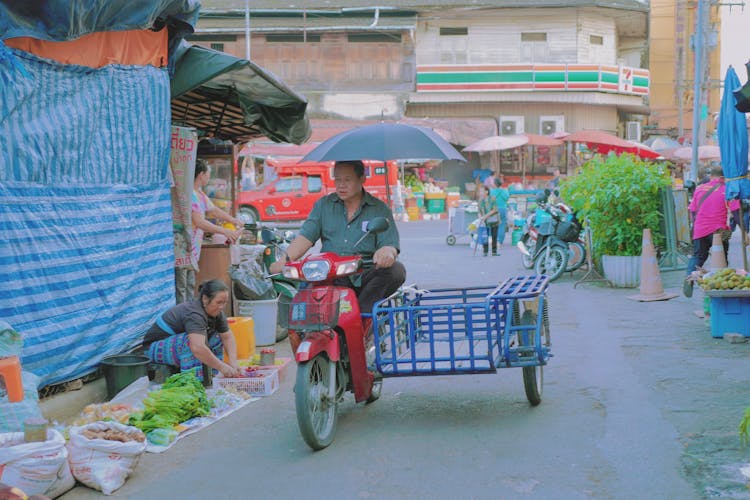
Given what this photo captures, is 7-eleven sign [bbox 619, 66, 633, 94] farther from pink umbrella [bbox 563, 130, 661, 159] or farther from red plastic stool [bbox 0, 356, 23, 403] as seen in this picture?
red plastic stool [bbox 0, 356, 23, 403]

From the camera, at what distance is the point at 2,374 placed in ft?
17.8

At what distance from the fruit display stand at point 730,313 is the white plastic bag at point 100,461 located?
635 cm

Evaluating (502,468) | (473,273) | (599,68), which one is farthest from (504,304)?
(599,68)

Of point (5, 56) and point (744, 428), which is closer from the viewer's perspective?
point (744, 428)

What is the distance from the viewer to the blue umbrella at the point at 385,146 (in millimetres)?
6574

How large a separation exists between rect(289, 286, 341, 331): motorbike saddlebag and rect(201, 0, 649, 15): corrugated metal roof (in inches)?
1408

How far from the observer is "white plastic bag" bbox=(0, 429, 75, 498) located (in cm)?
→ 473

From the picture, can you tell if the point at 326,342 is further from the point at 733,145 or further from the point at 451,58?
the point at 451,58

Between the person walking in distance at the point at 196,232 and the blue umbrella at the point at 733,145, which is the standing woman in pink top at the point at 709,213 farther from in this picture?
the person walking in distance at the point at 196,232

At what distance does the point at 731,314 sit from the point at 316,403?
5429 mm

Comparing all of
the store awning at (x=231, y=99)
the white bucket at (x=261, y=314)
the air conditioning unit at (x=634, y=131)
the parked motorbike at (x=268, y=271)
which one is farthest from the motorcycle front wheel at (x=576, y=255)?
the air conditioning unit at (x=634, y=131)

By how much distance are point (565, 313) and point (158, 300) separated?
19.0ft

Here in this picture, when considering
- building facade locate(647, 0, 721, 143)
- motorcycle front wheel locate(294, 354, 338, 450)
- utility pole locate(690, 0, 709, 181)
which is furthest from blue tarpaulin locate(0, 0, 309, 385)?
building facade locate(647, 0, 721, 143)

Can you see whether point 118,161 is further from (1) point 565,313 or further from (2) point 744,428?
(1) point 565,313
